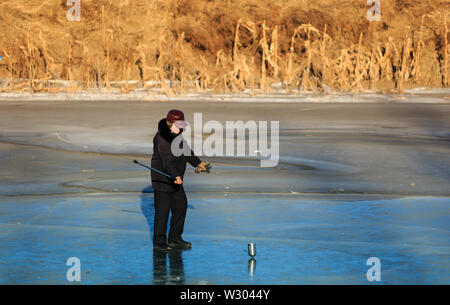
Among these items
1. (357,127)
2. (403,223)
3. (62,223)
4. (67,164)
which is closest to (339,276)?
(403,223)

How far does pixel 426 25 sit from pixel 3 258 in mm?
49623

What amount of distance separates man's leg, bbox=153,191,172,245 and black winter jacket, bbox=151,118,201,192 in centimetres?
9

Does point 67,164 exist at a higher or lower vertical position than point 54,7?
lower

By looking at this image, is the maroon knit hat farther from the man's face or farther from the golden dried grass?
the golden dried grass

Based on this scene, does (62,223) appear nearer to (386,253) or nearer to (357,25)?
(386,253)

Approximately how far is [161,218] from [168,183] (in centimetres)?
37

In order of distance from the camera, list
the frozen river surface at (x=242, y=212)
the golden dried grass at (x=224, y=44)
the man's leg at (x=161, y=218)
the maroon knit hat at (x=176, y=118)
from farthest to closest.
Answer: the golden dried grass at (x=224, y=44) < the man's leg at (x=161, y=218) < the maroon knit hat at (x=176, y=118) < the frozen river surface at (x=242, y=212)

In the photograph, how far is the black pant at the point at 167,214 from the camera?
10.3 meters

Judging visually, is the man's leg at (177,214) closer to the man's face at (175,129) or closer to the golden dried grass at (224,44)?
the man's face at (175,129)

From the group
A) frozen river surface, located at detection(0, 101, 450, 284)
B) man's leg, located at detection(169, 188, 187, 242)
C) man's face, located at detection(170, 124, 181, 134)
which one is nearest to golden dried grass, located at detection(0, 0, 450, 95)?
frozen river surface, located at detection(0, 101, 450, 284)

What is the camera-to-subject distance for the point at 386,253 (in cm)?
995

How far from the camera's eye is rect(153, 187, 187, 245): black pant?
10.3 m

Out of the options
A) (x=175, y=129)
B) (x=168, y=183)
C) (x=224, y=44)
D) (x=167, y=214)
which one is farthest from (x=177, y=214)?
(x=224, y=44)

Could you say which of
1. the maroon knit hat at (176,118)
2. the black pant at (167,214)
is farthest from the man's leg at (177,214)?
the maroon knit hat at (176,118)
